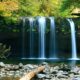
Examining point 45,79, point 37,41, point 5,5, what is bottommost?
point 45,79

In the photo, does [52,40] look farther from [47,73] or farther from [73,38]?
[47,73]

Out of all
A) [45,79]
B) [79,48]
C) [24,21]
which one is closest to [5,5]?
[24,21]

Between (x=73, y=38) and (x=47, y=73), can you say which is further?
(x=73, y=38)

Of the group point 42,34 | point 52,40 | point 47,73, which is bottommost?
point 47,73

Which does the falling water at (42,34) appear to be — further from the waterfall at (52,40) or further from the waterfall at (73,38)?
the waterfall at (73,38)

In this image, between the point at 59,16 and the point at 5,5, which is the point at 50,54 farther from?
the point at 5,5

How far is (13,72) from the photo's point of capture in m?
17.4

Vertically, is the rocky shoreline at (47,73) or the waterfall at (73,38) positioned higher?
the waterfall at (73,38)

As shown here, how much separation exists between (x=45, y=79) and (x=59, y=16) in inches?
684

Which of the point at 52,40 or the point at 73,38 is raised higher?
the point at 73,38

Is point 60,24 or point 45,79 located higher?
point 60,24

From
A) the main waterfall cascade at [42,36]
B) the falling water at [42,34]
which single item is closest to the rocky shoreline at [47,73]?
the falling water at [42,34]

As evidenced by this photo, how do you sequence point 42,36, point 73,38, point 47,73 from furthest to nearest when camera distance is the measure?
point 73,38 < point 42,36 < point 47,73

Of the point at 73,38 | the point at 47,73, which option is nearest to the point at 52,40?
the point at 73,38
